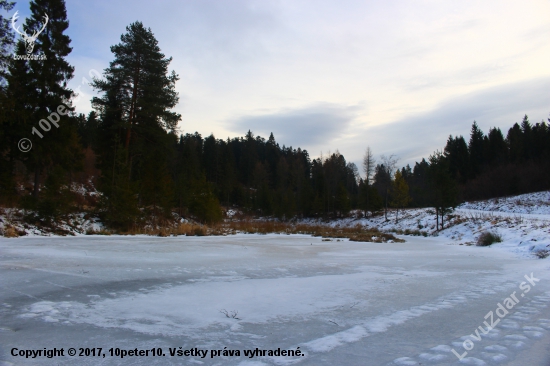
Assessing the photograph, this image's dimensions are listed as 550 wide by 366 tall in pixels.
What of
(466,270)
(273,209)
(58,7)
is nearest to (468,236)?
(466,270)

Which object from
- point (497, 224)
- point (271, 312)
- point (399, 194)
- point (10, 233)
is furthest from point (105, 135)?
point (399, 194)

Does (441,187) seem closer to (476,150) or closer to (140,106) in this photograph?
(140,106)

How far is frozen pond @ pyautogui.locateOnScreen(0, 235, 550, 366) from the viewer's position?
104 inches


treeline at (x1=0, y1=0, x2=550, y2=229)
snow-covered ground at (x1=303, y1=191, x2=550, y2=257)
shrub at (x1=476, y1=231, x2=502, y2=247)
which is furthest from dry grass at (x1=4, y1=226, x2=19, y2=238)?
shrub at (x1=476, y1=231, x2=502, y2=247)

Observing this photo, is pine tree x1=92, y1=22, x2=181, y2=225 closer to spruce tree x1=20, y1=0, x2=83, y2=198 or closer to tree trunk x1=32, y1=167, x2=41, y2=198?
spruce tree x1=20, y1=0, x2=83, y2=198

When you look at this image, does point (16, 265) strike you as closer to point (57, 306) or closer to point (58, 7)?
point (57, 306)

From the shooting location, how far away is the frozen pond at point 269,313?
2.64 m

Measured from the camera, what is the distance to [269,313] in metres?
3.70

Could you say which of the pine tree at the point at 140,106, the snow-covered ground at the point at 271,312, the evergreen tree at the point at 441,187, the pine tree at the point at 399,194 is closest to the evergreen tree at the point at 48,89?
the pine tree at the point at 140,106

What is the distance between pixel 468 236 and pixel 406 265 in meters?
15.1

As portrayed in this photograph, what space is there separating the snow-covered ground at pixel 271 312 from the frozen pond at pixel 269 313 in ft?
0.05

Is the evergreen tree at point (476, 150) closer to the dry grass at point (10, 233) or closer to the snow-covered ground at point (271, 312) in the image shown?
the snow-covered ground at point (271, 312)

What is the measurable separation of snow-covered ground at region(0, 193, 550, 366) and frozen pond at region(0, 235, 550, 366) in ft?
0.05

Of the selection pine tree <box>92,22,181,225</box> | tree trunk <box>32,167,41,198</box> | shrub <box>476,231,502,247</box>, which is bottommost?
shrub <box>476,231,502,247</box>
